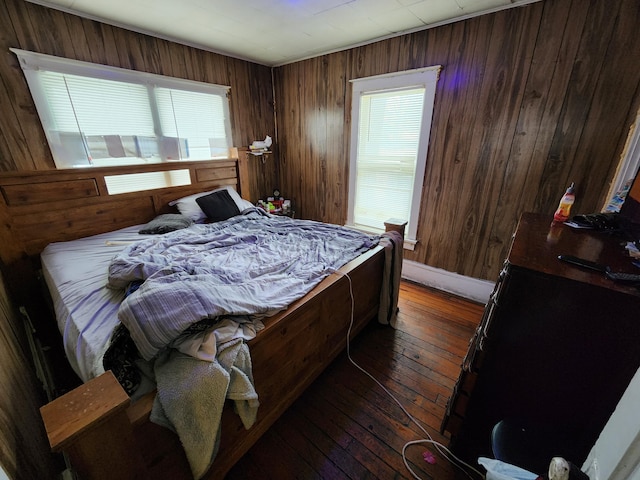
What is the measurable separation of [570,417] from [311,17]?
2.86 meters

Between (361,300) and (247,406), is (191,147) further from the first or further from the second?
(247,406)

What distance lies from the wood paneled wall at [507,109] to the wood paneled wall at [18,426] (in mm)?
2881

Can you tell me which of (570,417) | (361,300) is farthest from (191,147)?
(570,417)

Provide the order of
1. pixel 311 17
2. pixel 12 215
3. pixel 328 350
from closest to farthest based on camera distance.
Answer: pixel 328 350 → pixel 12 215 → pixel 311 17

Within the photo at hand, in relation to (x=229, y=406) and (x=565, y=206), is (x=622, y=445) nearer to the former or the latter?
(x=229, y=406)

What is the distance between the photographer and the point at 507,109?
6.89 ft

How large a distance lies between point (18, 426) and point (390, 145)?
9.96 ft

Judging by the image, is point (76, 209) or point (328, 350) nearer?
→ point (328, 350)

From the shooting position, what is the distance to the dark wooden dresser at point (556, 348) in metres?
0.81

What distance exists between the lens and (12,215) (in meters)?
1.86

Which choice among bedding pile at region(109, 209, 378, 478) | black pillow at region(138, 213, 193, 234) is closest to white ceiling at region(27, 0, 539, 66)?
black pillow at region(138, 213, 193, 234)

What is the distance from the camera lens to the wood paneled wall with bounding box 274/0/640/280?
1741mm

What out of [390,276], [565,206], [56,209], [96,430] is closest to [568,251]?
[565,206]

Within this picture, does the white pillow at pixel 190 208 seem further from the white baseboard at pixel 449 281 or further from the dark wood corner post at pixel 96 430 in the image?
the white baseboard at pixel 449 281
